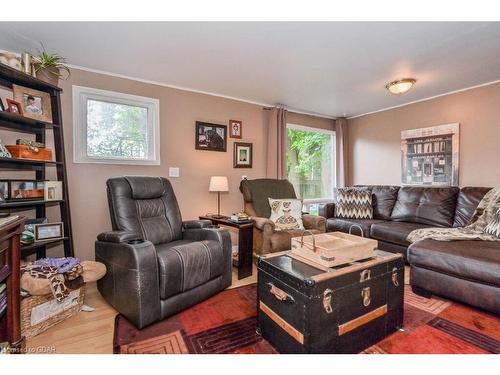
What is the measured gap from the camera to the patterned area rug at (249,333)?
1537 millimetres

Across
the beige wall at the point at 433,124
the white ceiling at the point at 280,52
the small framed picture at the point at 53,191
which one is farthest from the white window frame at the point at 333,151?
the small framed picture at the point at 53,191

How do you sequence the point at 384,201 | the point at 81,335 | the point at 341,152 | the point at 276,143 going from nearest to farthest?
the point at 81,335, the point at 384,201, the point at 276,143, the point at 341,152

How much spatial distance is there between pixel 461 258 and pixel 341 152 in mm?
3086

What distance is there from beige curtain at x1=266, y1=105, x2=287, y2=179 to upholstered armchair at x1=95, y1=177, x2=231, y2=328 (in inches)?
68.7

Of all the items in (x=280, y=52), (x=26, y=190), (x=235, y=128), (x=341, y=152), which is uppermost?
(x=280, y=52)

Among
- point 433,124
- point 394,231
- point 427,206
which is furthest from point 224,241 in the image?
point 433,124

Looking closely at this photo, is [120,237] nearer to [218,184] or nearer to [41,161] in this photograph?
[41,161]

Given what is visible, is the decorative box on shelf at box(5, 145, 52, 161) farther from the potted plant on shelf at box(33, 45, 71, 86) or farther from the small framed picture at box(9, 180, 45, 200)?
the potted plant on shelf at box(33, 45, 71, 86)

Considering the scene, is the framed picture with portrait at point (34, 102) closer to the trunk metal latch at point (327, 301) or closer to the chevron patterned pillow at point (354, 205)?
the trunk metal latch at point (327, 301)

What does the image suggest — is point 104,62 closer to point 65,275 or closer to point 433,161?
point 65,275

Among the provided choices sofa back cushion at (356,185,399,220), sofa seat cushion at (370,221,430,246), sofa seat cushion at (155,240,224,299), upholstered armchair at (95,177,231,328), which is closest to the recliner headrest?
upholstered armchair at (95,177,231,328)

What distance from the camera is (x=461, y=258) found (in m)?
1.97

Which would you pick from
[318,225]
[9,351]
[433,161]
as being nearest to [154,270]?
[9,351]

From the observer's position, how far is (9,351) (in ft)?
4.58
